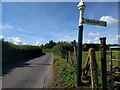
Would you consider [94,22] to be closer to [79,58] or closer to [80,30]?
[80,30]

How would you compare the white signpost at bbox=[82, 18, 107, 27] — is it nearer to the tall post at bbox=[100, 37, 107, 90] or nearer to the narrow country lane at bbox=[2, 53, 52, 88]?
the tall post at bbox=[100, 37, 107, 90]

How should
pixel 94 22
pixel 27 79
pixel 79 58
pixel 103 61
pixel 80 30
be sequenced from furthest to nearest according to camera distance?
1. pixel 27 79
2. pixel 80 30
3. pixel 79 58
4. pixel 94 22
5. pixel 103 61

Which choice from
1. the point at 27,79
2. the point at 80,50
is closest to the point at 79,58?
the point at 80,50

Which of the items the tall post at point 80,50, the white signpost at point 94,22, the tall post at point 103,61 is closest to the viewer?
the tall post at point 103,61

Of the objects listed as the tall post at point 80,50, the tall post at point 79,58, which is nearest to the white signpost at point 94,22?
the tall post at point 80,50

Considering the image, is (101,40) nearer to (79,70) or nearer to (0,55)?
(79,70)

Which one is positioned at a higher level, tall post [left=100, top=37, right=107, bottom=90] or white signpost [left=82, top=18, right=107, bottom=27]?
white signpost [left=82, top=18, right=107, bottom=27]

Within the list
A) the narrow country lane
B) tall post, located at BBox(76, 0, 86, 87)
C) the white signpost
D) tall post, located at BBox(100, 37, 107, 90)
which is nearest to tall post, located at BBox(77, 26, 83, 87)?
tall post, located at BBox(76, 0, 86, 87)

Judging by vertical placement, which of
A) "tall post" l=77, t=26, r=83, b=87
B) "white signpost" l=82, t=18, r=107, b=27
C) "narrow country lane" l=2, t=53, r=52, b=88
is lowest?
"narrow country lane" l=2, t=53, r=52, b=88

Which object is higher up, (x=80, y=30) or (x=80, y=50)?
(x=80, y=30)

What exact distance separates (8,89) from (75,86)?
2.94 metres

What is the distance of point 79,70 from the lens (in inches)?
231

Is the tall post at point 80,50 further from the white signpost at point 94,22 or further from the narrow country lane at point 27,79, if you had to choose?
the narrow country lane at point 27,79

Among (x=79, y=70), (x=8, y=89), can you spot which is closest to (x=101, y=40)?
(x=79, y=70)
